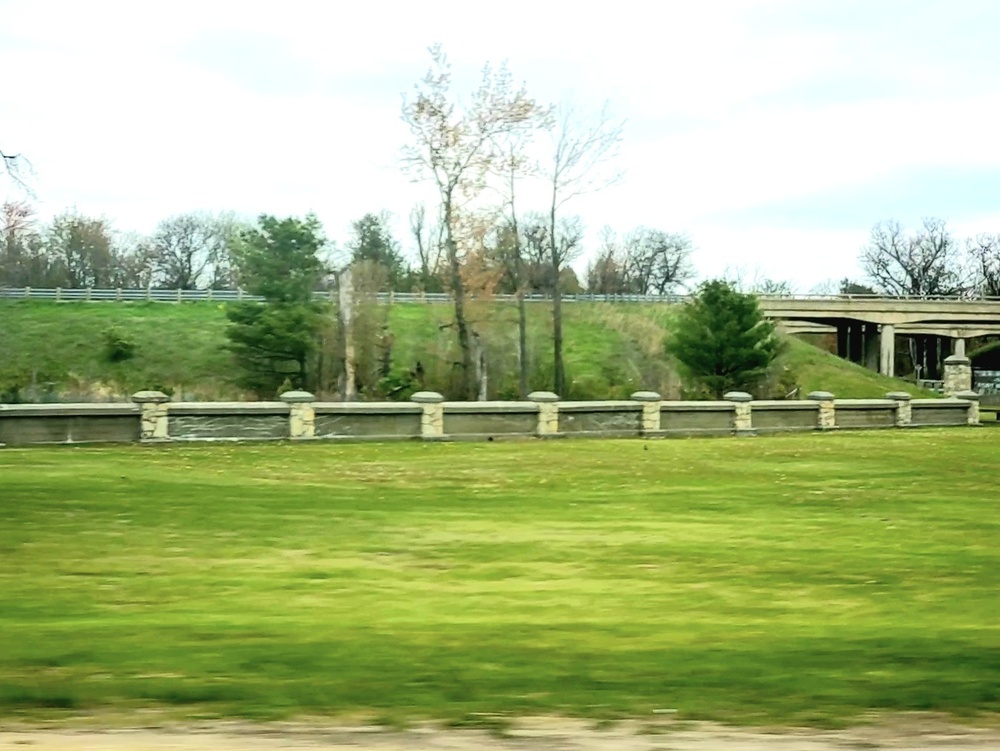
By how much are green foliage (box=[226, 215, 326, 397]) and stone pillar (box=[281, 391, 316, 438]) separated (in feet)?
69.9

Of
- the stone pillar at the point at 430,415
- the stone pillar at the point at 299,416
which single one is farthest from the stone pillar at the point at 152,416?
the stone pillar at the point at 430,415

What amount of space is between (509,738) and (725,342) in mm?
45364

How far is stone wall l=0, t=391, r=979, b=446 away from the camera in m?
29.4

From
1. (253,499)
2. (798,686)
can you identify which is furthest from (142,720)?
(253,499)

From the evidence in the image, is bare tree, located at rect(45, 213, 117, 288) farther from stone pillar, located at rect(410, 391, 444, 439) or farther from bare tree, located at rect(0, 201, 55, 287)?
stone pillar, located at rect(410, 391, 444, 439)

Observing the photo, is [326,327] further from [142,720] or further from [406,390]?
[142,720]

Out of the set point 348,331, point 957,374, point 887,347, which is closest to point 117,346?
point 348,331

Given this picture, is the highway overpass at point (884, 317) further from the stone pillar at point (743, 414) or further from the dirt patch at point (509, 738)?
the dirt patch at point (509, 738)

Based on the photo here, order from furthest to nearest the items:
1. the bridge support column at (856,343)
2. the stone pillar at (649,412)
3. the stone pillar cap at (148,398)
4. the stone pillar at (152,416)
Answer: the bridge support column at (856,343) → the stone pillar at (649,412) → the stone pillar at (152,416) → the stone pillar cap at (148,398)

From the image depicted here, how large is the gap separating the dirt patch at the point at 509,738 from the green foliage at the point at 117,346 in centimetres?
6305

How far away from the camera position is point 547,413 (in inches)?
1371

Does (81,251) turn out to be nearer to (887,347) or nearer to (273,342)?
(273,342)

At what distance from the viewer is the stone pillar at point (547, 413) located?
114 ft

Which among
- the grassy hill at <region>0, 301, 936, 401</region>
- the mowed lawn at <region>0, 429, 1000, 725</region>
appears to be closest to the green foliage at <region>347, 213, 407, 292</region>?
the grassy hill at <region>0, 301, 936, 401</region>
